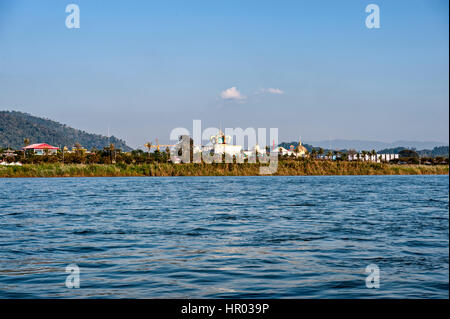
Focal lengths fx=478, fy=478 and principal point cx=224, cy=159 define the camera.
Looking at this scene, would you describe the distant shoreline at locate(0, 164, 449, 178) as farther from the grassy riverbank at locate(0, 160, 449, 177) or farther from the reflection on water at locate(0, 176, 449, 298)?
the reflection on water at locate(0, 176, 449, 298)

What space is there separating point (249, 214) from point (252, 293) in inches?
477

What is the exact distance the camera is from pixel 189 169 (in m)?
64.9

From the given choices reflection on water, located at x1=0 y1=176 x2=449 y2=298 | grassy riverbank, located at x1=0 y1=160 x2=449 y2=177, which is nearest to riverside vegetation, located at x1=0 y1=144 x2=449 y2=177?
grassy riverbank, located at x1=0 y1=160 x2=449 y2=177

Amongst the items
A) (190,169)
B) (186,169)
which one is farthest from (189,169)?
(186,169)

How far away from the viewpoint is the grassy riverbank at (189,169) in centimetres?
6059

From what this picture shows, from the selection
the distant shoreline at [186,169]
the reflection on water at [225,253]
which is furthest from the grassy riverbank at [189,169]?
the reflection on water at [225,253]

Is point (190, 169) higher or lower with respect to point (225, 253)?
higher

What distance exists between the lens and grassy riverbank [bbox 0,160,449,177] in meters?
60.6

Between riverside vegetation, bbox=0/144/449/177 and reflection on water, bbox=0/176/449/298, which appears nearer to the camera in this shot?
reflection on water, bbox=0/176/449/298

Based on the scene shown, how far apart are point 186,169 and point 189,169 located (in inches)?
22.6

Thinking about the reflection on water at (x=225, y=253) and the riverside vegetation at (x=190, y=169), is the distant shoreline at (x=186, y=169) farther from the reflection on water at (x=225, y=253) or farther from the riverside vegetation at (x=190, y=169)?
the reflection on water at (x=225, y=253)

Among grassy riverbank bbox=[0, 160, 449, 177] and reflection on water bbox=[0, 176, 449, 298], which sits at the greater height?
grassy riverbank bbox=[0, 160, 449, 177]

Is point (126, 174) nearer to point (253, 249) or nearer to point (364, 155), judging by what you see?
point (253, 249)

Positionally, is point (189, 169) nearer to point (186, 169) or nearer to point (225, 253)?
point (186, 169)
